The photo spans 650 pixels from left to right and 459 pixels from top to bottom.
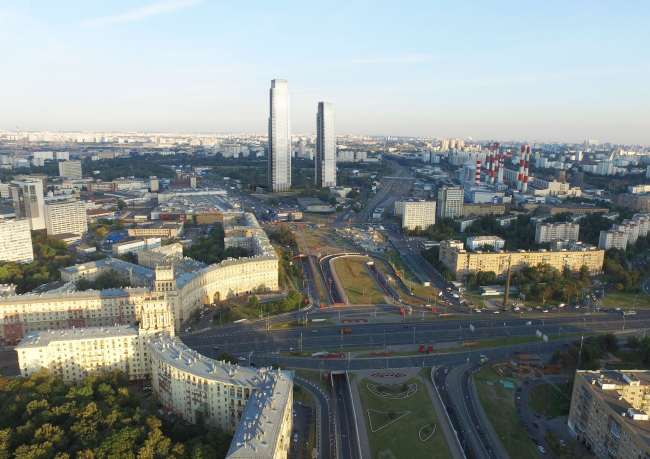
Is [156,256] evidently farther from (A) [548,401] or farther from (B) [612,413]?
(B) [612,413]

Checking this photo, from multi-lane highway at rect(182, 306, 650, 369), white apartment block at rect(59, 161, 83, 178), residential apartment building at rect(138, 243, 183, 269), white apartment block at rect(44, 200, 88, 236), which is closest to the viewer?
multi-lane highway at rect(182, 306, 650, 369)

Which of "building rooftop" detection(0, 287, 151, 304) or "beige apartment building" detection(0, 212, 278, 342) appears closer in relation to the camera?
"beige apartment building" detection(0, 212, 278, 342)

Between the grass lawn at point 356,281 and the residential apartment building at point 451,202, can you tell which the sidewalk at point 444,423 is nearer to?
the grass lawn at point 356,281

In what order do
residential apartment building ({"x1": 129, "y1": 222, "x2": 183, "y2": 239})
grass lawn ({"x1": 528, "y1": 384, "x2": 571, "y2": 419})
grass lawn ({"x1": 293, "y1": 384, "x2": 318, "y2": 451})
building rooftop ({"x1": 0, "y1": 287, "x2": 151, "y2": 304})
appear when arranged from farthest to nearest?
residential apartment building ({"x1": 129, "y1": 222, "x2": 183, "y2": 239}) < building rooftop ({"x1": 0, "y1": 287, "x2": 151, "y2": 304}) < grass lawn ({"x1": 528, "y1": 384, "x2": 571, "y2": 419}) < grass lawn ({"x1": 293, "y1": 384, "x2": 318, "y2": 451})

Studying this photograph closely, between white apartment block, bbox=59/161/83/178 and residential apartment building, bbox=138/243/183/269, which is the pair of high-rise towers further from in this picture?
residential apartment building, bbox=138/243/183/269

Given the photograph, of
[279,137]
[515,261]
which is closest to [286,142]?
[279,137]

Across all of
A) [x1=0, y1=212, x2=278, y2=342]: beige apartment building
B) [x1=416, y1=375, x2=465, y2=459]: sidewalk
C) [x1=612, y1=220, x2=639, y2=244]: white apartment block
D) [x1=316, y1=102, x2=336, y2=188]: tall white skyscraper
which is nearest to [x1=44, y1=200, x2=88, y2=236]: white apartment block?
[x1=0, y1=212, x2=278, y2=342]: beige apartment building

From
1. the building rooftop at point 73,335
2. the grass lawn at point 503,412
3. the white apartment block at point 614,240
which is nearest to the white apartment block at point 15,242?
the building rooftop at point 73,335
